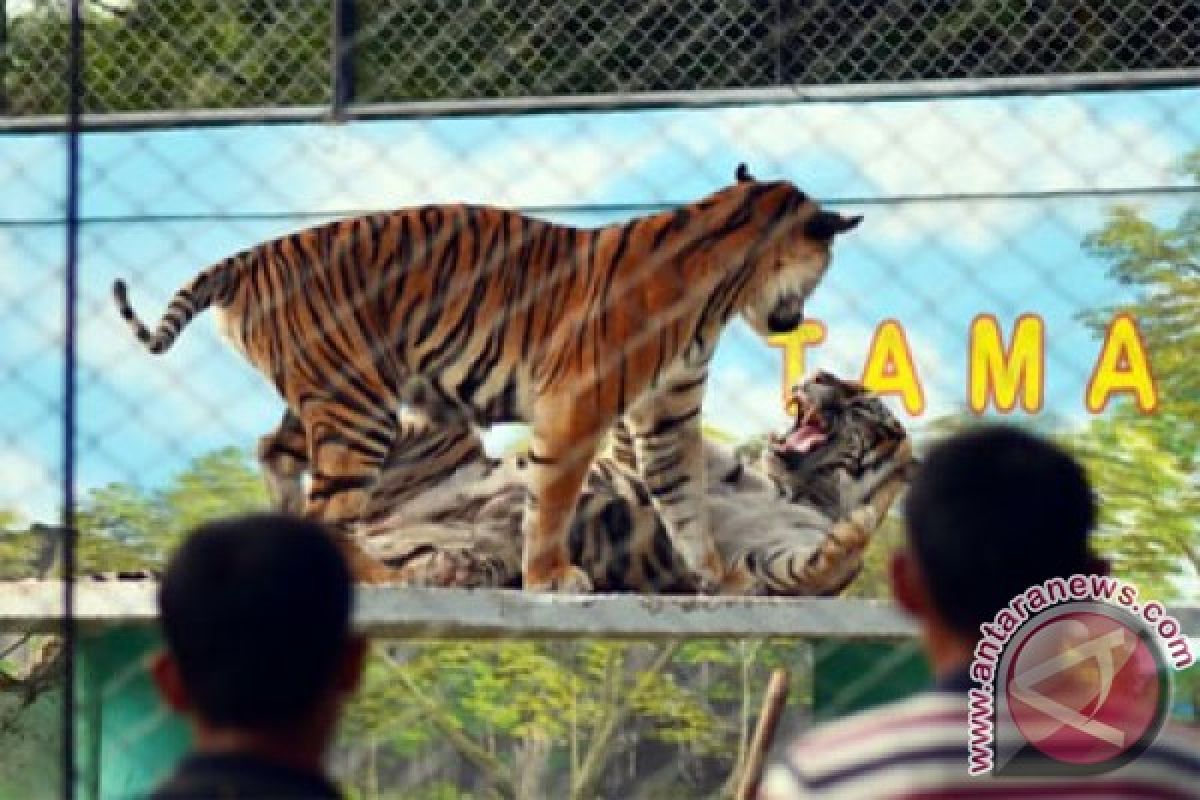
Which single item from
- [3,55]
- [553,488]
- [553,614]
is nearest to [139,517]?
[553,488]

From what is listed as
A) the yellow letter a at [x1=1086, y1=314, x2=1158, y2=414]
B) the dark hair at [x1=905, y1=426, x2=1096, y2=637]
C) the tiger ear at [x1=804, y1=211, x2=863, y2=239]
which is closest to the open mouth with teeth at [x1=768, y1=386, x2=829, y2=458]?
the tiger ear at [x1=804, y1=211, x2=863, y2=239]

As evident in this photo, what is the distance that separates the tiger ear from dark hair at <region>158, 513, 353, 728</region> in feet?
12.6

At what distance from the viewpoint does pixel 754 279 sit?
17.5 ft

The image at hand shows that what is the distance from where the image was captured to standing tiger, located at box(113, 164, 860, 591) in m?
5.35

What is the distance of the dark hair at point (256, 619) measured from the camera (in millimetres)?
1519

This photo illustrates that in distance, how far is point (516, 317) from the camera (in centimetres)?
546

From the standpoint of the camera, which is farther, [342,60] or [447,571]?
[447,571]

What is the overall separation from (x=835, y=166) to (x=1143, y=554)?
1396mm

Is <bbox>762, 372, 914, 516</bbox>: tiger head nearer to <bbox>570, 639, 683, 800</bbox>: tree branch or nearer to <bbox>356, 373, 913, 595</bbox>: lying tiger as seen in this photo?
<bbox>356, 373, 913, 595</bbox>: lying tiger

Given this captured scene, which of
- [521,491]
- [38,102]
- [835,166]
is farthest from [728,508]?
[38,102]

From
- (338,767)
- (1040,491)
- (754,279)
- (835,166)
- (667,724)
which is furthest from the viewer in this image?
(667,724)

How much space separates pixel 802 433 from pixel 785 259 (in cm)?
59

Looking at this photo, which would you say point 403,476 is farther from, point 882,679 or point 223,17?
point 223,17

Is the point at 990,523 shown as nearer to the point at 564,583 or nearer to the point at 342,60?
the point at 342,60
